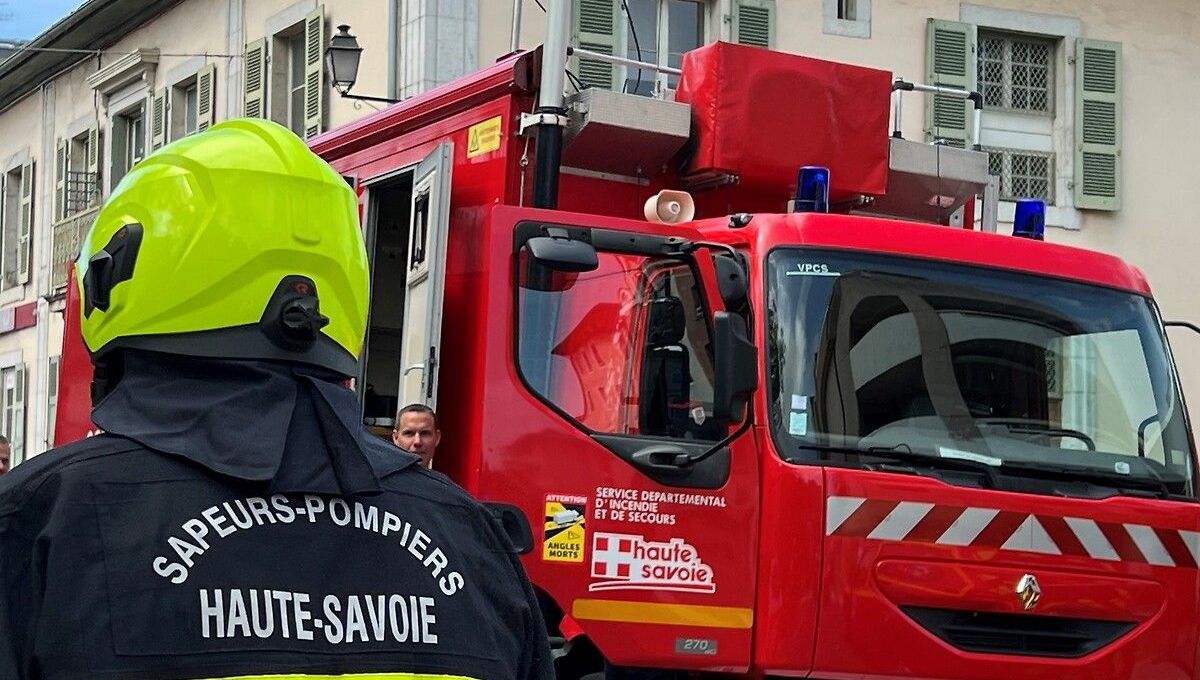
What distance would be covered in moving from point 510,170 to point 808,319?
112cm

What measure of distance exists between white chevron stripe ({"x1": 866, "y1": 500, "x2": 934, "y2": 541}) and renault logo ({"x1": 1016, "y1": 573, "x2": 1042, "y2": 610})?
1.37 feet

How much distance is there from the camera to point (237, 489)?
1.96 m

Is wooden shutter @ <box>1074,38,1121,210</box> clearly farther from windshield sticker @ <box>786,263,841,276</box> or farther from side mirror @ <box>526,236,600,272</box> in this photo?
side mirror @ <box>526,236,600,272</box>

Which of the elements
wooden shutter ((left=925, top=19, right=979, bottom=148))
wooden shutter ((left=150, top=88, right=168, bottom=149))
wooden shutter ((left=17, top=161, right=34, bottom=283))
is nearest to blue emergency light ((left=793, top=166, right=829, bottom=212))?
wooden shutter ((left=925, top=19, right=979, bottom=148))

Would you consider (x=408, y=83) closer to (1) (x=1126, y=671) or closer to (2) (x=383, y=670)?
(1) (x=1126, y=671)

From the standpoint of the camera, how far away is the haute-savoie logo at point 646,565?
6.03 meters

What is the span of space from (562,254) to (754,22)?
1274 cm

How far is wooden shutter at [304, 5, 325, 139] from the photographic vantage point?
19422mm

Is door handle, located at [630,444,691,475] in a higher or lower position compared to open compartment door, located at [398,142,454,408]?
lower

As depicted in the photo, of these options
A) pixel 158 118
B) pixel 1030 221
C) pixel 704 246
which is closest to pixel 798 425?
pixel 704 246

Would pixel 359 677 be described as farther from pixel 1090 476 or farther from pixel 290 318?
pixel 1090 476

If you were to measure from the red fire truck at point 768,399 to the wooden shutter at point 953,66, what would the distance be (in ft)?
39.0

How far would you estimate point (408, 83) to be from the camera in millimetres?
17328

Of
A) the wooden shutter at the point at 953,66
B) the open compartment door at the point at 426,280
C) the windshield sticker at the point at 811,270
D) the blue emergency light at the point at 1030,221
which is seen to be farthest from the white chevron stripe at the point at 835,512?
the wooden shutter at the point at 953,66
